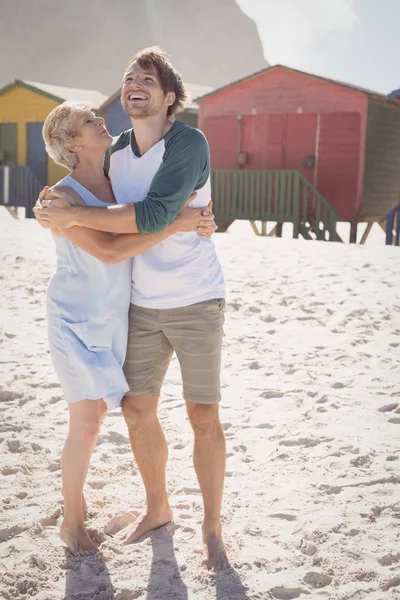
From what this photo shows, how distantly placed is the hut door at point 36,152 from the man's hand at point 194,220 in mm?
20945

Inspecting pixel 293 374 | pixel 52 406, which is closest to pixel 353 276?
pixel 293 374

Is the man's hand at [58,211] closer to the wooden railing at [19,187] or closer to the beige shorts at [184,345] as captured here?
the beige shorts at [184,345]

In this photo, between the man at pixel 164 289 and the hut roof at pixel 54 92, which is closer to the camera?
the man at pixel 164 289

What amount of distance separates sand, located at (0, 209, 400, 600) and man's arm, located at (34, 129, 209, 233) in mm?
1384

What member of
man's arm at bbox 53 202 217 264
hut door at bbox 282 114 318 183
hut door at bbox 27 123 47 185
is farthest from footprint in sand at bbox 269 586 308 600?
hut door at bbox 27 123 47 185

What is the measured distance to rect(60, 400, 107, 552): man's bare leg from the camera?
286cm

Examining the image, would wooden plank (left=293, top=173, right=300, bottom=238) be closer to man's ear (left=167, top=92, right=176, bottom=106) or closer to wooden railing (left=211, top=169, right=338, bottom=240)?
wooden railing (left=211, top=169, right=338, bottom=240)

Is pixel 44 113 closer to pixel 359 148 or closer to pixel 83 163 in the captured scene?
pixel 359 148

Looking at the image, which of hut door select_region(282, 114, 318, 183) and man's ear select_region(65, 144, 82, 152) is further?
hut door select_region(282, 114, 318, 183)

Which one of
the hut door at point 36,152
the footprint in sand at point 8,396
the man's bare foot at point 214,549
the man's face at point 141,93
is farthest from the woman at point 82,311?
the hut door at point 36,152

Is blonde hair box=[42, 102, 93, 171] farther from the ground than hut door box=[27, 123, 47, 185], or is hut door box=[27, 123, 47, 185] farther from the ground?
hut door box=[27, 123, 47, 185]

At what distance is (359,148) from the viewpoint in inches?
655

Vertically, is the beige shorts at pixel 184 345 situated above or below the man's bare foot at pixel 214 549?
above

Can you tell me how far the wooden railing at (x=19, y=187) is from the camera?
19500mm
